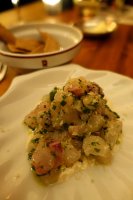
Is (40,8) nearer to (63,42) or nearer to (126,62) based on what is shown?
(63,42)

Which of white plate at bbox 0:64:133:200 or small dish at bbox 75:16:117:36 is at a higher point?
white plate at bbox 0:64:133:200

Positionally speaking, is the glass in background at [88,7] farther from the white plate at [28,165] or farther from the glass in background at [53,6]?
the white plate at [28,165]

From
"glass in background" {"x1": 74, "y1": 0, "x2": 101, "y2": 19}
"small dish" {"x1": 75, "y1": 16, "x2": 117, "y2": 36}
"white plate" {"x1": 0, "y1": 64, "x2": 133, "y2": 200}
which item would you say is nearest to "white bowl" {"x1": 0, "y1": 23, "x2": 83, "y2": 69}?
"white plate" {"x1": 0, "y1": 64, "x2": 133, "y2": 200}

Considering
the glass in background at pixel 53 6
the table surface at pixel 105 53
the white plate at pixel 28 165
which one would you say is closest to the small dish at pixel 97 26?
the table surface at pixel 105 53

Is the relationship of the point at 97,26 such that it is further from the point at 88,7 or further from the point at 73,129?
the point at 73,129

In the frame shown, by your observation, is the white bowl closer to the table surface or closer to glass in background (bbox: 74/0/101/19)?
the table surface

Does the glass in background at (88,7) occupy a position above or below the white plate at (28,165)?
below

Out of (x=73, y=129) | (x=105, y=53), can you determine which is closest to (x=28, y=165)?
(x=73, y=129)
